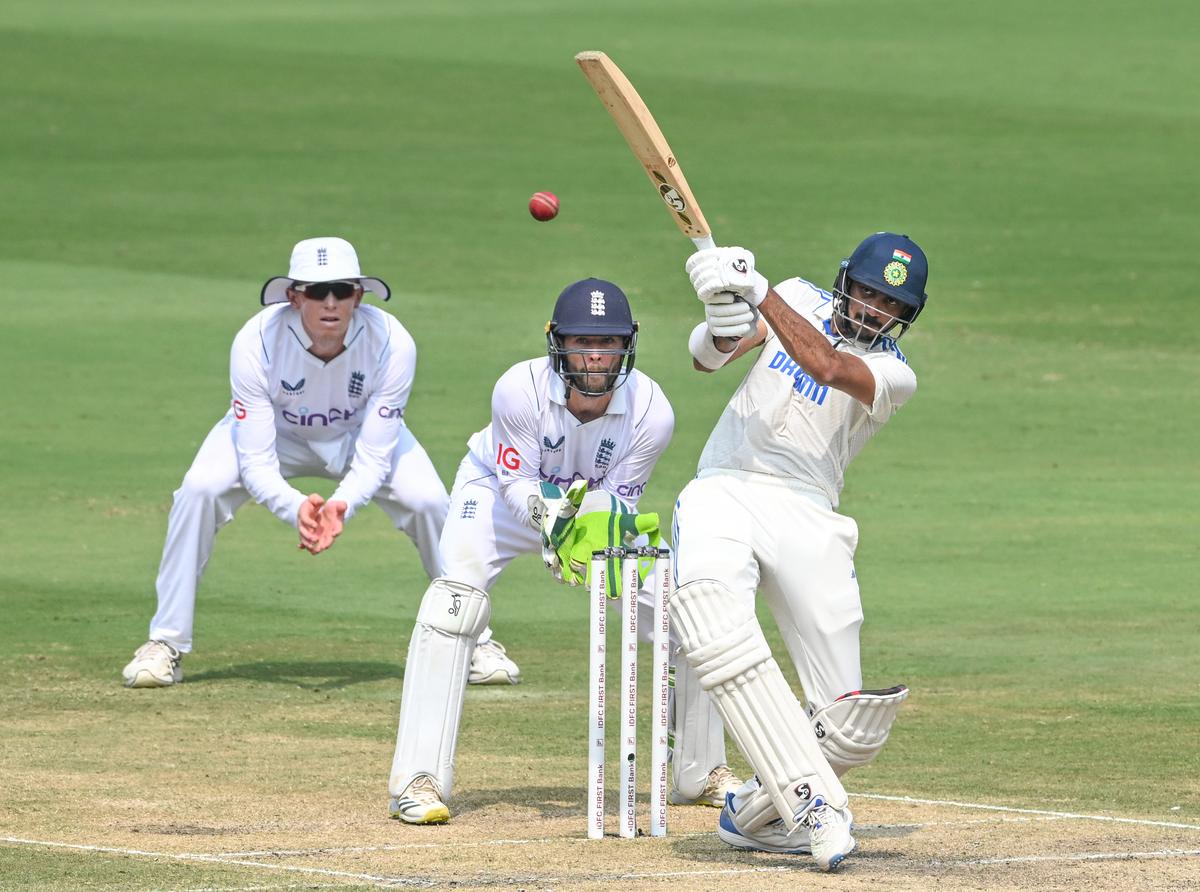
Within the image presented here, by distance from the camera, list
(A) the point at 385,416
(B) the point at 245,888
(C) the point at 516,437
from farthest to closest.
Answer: (A) the point at 385,416, (C) the point at 516,437, (B) the point at 245,888

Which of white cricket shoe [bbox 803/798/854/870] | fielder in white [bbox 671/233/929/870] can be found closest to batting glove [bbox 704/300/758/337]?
fielder in white [bbox 671/233/929/870]

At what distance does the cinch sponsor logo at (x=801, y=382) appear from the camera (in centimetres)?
728

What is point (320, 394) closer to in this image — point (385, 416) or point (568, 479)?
point (385, 416)

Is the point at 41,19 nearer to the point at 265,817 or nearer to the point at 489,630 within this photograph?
the point at 489,630

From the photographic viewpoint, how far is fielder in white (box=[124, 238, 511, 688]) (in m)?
10.4

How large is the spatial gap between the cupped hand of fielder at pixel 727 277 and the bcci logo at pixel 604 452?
1247mm

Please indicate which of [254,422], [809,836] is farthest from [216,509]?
[809,836]

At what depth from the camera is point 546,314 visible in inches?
886

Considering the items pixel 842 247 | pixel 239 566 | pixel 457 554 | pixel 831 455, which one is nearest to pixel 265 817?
pixel 457 554

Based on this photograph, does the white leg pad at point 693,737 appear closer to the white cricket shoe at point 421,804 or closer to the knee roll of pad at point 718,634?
the white cricket shoe at point 421,804

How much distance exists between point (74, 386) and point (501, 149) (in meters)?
13.8

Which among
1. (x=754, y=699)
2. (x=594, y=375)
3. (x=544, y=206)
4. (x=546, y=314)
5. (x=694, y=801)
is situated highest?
(x=544, y=206)

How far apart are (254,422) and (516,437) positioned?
2.81m

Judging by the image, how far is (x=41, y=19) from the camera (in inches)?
1668
